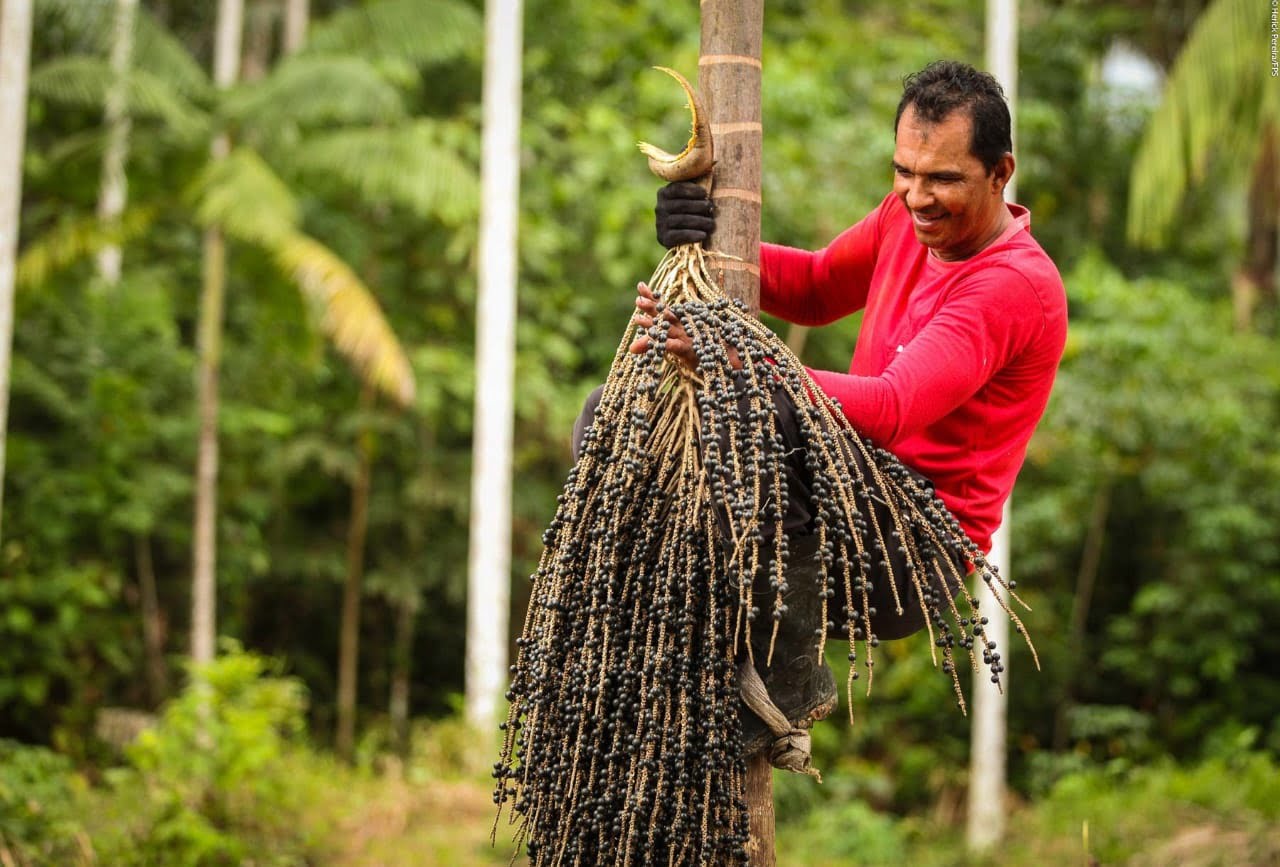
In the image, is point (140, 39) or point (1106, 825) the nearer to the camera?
point (1106, 825)

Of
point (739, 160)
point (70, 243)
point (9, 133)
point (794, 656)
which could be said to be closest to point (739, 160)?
point (739, 160)

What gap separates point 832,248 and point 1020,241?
1.92 ft

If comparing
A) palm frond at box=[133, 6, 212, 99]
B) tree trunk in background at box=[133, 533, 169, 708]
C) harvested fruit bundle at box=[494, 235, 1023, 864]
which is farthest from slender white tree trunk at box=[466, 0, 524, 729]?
harvested fruit bundle at box=[494, 235, 1023, 864]

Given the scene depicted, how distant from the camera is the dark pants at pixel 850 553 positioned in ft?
8.83

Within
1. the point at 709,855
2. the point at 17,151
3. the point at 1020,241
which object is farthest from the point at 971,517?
the point at 17,151

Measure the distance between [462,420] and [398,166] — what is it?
256 cm

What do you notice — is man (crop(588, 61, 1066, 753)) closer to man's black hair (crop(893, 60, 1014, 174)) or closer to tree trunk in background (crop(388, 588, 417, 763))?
man's black hair (crop(893, 60, 1014, 174))

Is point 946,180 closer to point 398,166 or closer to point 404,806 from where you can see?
point 404,806

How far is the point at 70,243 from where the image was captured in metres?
9.62

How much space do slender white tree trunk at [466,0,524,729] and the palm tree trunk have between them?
291 inches

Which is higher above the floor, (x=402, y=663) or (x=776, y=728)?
(x=776, y=728)

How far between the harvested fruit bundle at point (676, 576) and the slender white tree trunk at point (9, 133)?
6.03 m

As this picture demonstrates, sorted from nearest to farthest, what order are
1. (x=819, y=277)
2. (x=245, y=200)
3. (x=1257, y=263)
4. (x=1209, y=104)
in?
(x=819, y=277)
(x=245, y=200)
(x=1209, y=104)
(x=1257, y=263)

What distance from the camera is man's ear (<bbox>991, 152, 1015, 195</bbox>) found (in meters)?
2.83
